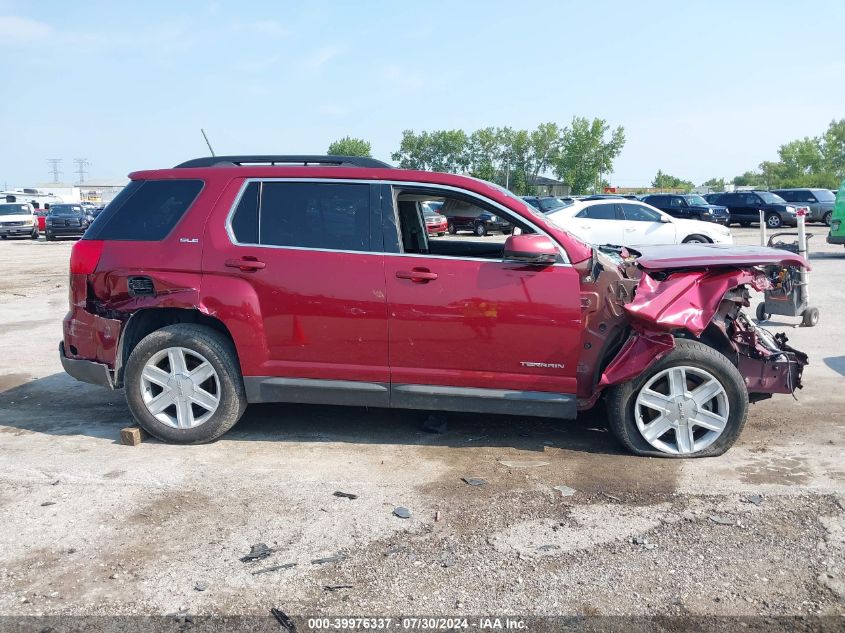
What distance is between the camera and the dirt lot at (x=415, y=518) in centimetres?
332

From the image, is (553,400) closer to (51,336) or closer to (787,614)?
(787,614)

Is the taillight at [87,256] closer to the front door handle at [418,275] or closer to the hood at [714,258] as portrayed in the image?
the front door handle at [418,275]

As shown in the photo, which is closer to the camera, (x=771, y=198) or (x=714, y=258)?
(x=714, y=258)

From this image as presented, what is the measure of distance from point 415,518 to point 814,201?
37215 millimetres

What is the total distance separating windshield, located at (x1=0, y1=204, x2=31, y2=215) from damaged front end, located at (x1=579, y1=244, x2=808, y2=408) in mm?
36388

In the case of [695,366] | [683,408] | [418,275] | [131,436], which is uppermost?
[418,275]

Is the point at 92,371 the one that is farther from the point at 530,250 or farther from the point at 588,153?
the point at 588,153

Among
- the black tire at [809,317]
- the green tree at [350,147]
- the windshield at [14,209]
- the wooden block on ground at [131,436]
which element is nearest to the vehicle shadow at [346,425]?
the wooden block on ground at [131,436]

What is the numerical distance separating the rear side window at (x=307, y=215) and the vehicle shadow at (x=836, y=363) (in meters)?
5.08

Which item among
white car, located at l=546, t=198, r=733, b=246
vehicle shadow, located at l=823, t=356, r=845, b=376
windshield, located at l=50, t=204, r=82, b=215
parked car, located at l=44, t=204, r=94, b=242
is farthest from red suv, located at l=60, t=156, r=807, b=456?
windshield, located at l=50, t=204, r=82, b=215

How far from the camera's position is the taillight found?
5.35 metres

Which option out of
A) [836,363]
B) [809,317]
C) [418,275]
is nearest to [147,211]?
[418,275]

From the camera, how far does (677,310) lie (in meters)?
4.79

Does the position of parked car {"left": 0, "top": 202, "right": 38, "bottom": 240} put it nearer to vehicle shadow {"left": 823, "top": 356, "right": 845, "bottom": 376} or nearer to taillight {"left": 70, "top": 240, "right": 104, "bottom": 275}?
taillight {"left": 70, "top": 240, "right": 104, "bottom": 275}
